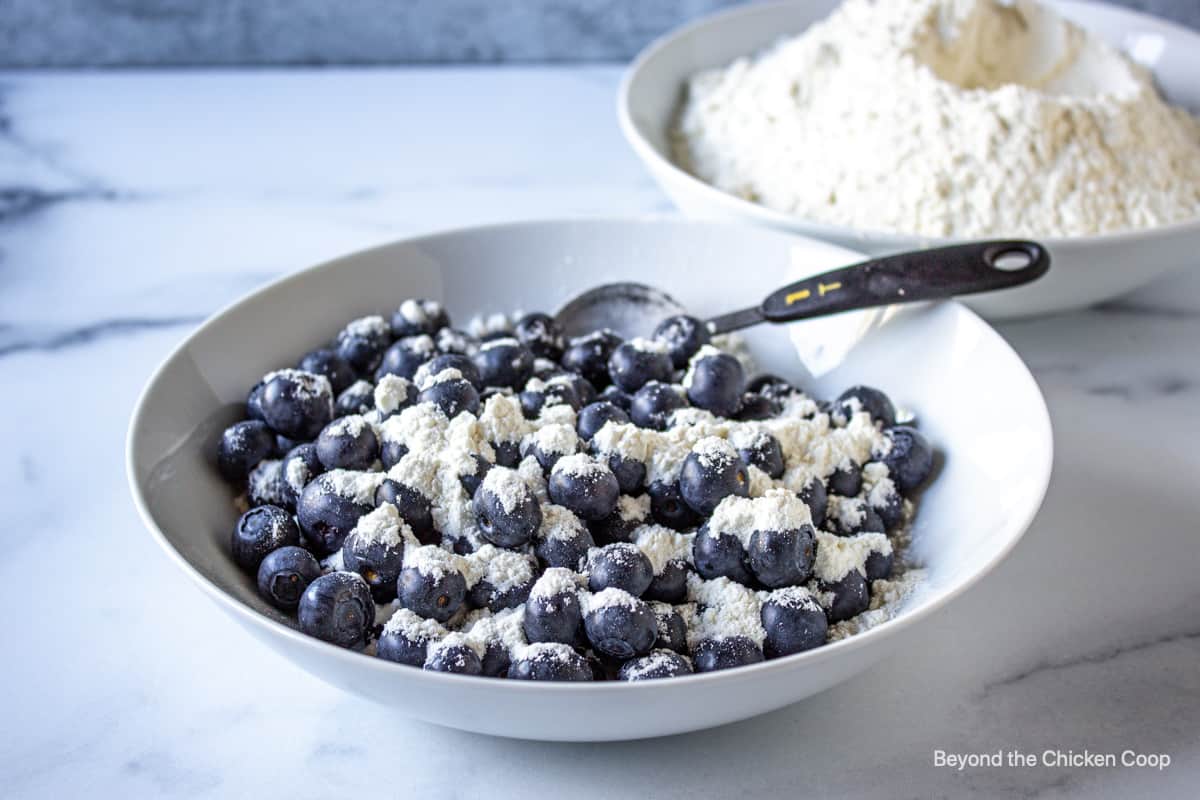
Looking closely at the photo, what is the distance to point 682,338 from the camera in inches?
46.6

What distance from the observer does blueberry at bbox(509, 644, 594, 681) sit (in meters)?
0.81

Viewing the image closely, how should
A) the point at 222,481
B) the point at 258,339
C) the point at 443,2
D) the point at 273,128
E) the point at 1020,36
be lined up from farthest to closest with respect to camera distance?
the point at 443,2 < the point at 273,128 < the point at 1020,36 < the point at 258,339 < the point at 222,481

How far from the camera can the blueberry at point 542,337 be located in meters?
1.22

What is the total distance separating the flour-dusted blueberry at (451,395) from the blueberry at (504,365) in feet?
0.24

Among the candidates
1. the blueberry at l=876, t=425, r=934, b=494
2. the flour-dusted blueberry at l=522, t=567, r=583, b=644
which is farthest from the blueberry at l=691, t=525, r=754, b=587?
the blueberry at l=876, t=425, r=934, b=494

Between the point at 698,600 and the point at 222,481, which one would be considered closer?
the point at 698,600

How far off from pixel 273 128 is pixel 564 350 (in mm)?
1011

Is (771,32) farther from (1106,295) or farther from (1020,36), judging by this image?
(1106,295)

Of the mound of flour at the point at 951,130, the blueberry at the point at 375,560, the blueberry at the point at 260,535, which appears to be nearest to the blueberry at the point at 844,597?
the blueberry at the point at 375,560

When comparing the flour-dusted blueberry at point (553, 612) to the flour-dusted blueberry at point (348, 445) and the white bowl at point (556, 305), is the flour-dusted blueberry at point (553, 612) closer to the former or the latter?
the white bowl at point (556, 305)

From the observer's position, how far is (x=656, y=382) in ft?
3.61

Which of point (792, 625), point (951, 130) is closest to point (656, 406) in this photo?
point (792, 625)

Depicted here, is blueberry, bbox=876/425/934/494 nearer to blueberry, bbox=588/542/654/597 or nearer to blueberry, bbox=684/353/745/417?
blueberry, bbox=684/353/745/417

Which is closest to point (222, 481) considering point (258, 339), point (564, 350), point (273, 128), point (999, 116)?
point (258, 339)
